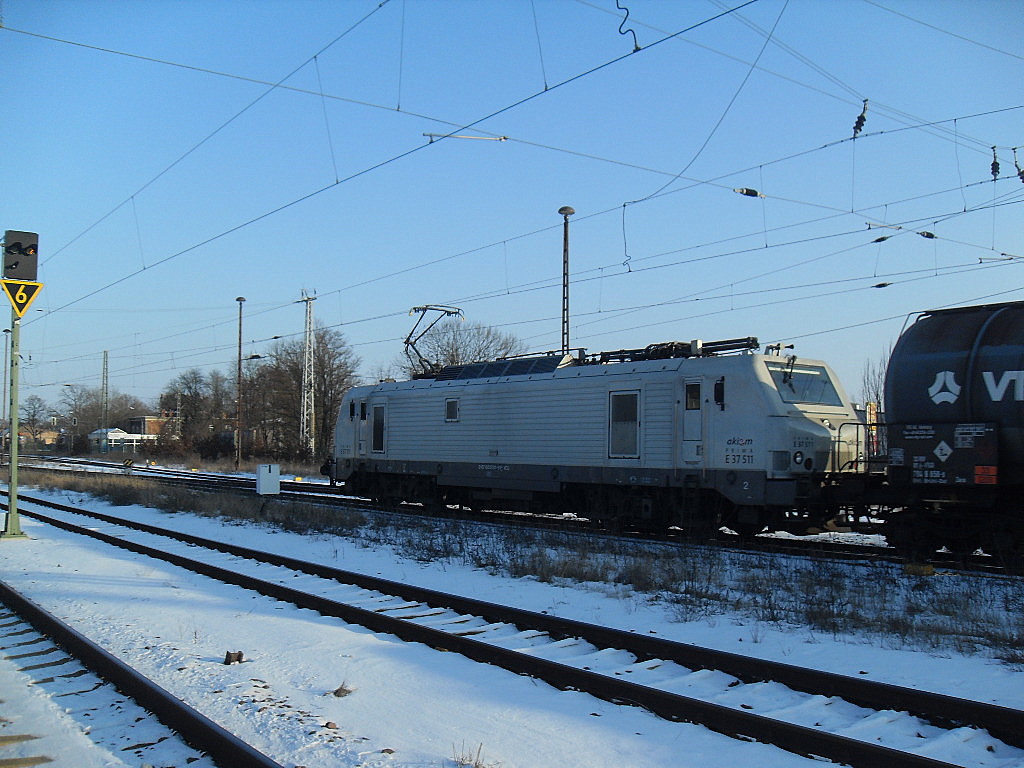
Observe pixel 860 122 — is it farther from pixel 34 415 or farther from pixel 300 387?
pixel 34 415

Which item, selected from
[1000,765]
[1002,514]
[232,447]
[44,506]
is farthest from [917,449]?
[232,447]

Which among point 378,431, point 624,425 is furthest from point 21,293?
point 624,425

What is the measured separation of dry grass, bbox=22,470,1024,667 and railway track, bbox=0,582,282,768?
490 centimetres

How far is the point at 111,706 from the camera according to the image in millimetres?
5621

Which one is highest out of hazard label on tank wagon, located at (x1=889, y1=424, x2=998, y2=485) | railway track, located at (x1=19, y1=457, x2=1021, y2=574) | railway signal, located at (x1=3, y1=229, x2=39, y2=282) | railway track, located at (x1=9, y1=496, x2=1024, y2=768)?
railway signal, located at (x1=3, y1=229, x2=39, y2=282)

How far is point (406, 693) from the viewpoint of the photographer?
232 inches

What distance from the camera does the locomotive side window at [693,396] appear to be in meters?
14.4

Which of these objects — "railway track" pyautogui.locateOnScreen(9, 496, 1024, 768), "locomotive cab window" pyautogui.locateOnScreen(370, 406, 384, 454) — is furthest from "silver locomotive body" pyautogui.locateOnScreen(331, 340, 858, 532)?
"railway track" pyautogui.locateOnScreen(9, 496, 1024, 768)

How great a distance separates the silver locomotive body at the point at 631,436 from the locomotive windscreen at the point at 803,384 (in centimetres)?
3

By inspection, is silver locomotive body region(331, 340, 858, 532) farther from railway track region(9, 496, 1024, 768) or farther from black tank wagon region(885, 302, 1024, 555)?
railway track region(9, 496, 1024, 768)

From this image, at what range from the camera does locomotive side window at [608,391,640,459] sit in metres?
15.3

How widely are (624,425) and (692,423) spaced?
1.51 m

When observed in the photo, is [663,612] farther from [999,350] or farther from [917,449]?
[999,350]

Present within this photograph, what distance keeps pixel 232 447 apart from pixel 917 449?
5406 centimetres
